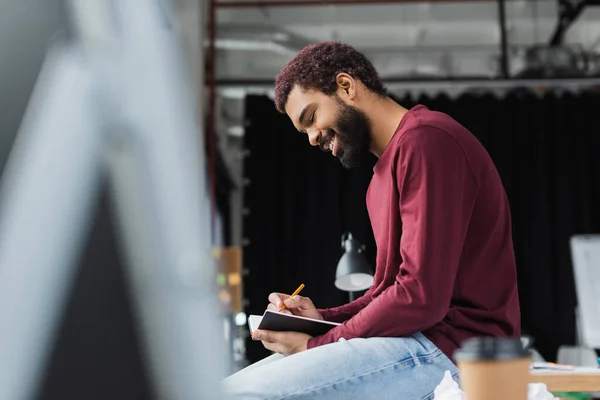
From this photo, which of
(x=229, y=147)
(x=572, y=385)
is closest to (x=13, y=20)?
(x=572, y=385)

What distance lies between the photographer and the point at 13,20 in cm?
196

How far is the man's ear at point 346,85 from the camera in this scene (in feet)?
4.47

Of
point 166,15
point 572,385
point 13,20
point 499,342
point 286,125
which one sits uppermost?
point 166,15

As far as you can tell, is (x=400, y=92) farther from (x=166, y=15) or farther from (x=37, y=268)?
(x=37, y=268)

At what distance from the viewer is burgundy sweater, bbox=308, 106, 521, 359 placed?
1.16 meters

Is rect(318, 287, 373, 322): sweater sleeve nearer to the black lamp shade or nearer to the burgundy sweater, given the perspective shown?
the burgundy sweater

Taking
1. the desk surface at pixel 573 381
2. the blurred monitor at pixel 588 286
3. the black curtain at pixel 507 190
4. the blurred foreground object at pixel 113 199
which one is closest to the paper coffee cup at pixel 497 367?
the desk surface at pixel 573 381

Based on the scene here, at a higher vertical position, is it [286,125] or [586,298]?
[286,125]

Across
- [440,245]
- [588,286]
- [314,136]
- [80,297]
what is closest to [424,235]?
[440,245]

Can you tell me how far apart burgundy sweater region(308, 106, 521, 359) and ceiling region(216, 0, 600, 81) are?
457cm

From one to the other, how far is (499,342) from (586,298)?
13.4ft

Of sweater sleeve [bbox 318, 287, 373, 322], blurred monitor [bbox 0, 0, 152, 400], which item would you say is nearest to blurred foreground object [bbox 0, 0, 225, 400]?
blurred monitor [bbox 0, 0, 152, 400]

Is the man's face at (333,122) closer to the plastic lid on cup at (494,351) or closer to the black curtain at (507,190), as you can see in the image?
the plastic lid on cup at (494,351)

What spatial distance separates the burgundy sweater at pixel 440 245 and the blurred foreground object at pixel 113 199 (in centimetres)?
72
